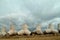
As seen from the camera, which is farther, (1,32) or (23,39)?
(1,32)

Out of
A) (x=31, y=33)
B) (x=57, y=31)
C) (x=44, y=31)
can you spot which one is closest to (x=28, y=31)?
(x=31, y=33)

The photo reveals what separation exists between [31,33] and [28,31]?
0.83m

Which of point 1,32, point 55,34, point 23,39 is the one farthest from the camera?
point 1,32

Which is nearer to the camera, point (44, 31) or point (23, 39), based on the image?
point (23, 39)

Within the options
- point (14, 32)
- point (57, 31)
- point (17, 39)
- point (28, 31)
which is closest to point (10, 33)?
point (14, 32)

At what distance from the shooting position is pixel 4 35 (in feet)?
121

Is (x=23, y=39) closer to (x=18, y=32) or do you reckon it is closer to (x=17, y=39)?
(x=17, y=39)

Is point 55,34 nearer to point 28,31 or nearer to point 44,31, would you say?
point 44,31

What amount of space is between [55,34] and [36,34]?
11.8ft

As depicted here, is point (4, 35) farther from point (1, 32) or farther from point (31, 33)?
point (31, 33)

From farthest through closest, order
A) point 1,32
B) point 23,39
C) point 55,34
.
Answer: point 1,32 → point 55,34 → point 23,39

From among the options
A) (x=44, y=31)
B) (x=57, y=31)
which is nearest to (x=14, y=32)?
(x=44, y=31)

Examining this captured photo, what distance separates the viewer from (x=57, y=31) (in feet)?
121

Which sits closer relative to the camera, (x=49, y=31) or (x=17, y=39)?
(x=17, y=39)
